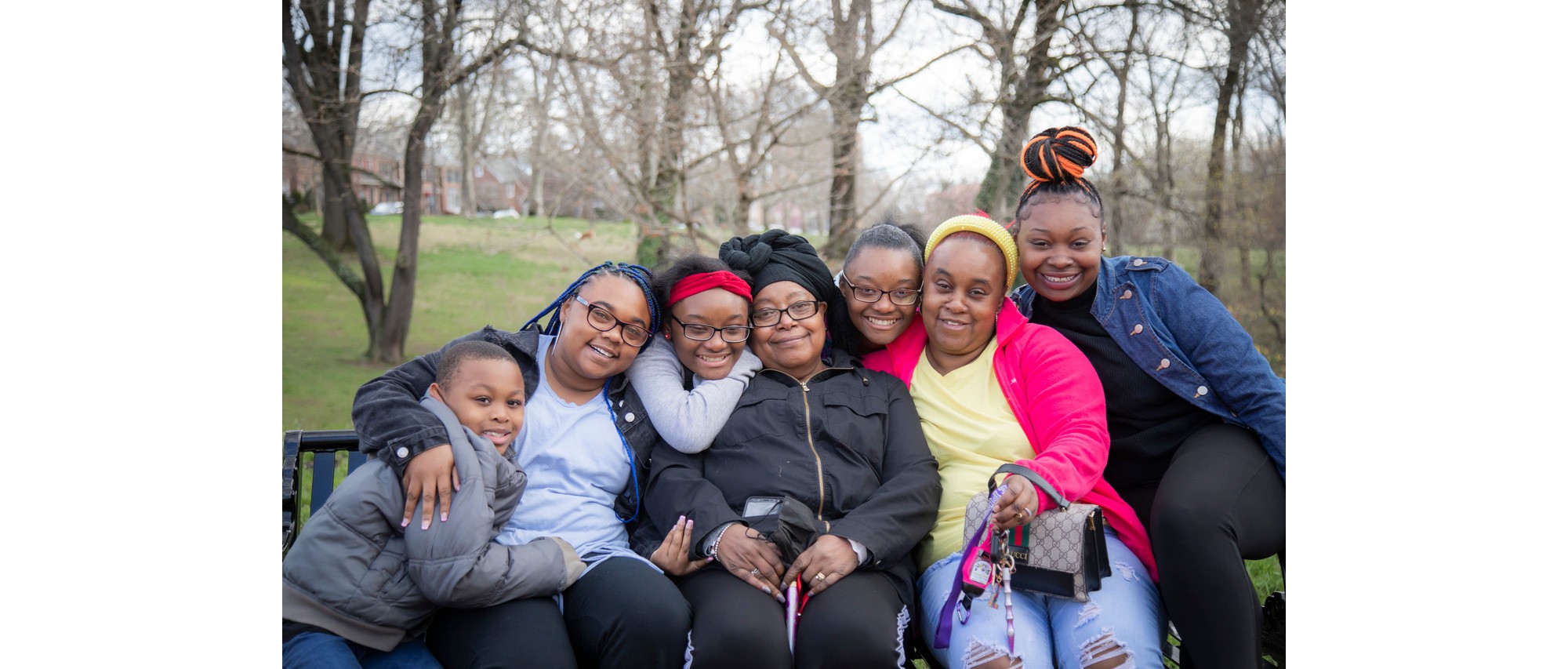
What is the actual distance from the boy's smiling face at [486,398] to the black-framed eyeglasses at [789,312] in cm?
83

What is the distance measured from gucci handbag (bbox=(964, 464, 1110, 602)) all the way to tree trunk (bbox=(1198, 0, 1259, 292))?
6891 mm

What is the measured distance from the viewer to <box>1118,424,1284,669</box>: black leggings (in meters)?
2.61

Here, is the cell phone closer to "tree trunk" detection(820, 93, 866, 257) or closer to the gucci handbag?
the gucci handbag

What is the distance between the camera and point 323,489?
128 inches

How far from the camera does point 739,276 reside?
3.26m

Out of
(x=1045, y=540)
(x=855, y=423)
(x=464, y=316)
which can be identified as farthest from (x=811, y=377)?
(x=464, y=316)

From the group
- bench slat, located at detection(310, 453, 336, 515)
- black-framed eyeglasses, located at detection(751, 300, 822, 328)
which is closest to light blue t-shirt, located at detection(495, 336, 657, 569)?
black-framed eyeglasses, located at detection(751, 300, 822, 328)

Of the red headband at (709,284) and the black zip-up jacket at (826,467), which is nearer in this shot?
the black zip-up jacket at (826,467)

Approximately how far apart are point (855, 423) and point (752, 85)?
5.11 metres

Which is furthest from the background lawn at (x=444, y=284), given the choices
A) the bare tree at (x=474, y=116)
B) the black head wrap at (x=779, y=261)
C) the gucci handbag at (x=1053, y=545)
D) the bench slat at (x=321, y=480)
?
the gucci handbag at (x=1053, y=545)

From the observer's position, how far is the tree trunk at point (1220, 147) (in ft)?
27.4

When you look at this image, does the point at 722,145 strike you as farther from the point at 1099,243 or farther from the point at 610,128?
the point at 1099,243

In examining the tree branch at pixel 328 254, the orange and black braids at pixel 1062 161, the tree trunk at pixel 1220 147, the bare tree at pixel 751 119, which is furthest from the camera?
the tree branch at pixel 328 254

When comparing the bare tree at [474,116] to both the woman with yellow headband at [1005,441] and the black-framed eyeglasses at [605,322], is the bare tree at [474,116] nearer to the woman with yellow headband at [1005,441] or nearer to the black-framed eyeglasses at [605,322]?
the black-framed eyeglasses at [605,322]
